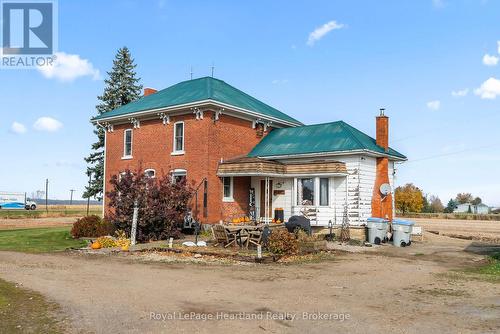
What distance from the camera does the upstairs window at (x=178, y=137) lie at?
2515 centimetres

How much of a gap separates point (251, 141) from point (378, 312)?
61.2ft

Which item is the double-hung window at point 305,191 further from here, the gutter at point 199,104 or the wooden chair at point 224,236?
the wooden chair at point 224,236

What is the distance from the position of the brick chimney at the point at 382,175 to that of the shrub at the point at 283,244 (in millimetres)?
8219

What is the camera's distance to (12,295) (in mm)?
9477

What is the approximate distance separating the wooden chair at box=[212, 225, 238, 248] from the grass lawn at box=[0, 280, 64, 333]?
31.0 feet

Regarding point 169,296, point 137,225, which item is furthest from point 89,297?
point 137,225

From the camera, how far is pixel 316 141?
79.7 feet

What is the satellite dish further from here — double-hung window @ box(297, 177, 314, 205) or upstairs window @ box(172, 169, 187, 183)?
upstairs window @ box(172, 169, 187, 183)

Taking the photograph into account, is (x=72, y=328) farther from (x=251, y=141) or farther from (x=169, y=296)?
(x=251, y=141)

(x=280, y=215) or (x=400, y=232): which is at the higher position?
(x=280, y=215)

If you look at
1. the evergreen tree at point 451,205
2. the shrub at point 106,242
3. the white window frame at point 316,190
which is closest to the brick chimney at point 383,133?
the white window frame at point 316,190

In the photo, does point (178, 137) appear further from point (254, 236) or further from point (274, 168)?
point (254, 236)

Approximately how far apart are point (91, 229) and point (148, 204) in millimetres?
4652

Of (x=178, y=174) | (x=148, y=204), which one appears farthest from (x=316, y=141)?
(x=148, y=204)
